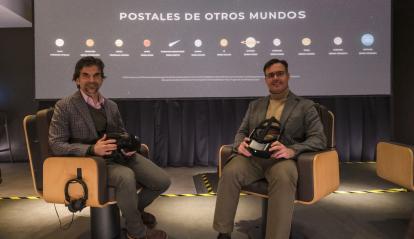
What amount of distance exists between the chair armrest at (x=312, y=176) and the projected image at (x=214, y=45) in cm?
199

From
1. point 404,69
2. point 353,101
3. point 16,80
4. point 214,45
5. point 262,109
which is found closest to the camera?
point 262,109

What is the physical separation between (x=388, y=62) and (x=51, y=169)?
11.5 ft

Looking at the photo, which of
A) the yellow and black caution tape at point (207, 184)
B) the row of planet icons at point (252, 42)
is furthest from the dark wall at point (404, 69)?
the yellow and black caution tape at point (207, 184)

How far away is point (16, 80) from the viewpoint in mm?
5055

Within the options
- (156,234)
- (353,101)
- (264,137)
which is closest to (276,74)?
(264,137)

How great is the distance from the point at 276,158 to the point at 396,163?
2.58 feet

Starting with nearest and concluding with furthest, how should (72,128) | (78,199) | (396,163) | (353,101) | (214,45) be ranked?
(78,199) < (72,128) < (396,163) < (214,45) < (353,101)

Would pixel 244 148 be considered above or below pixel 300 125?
below

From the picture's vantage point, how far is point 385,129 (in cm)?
467

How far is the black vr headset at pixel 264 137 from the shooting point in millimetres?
1978

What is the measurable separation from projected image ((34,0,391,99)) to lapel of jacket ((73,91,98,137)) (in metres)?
1.77

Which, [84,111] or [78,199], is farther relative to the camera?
[84,111]

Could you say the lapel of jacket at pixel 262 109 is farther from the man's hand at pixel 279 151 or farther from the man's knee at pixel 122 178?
the man's knee at pixel 122 178

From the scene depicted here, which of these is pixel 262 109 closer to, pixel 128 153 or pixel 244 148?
pixel 244 148
